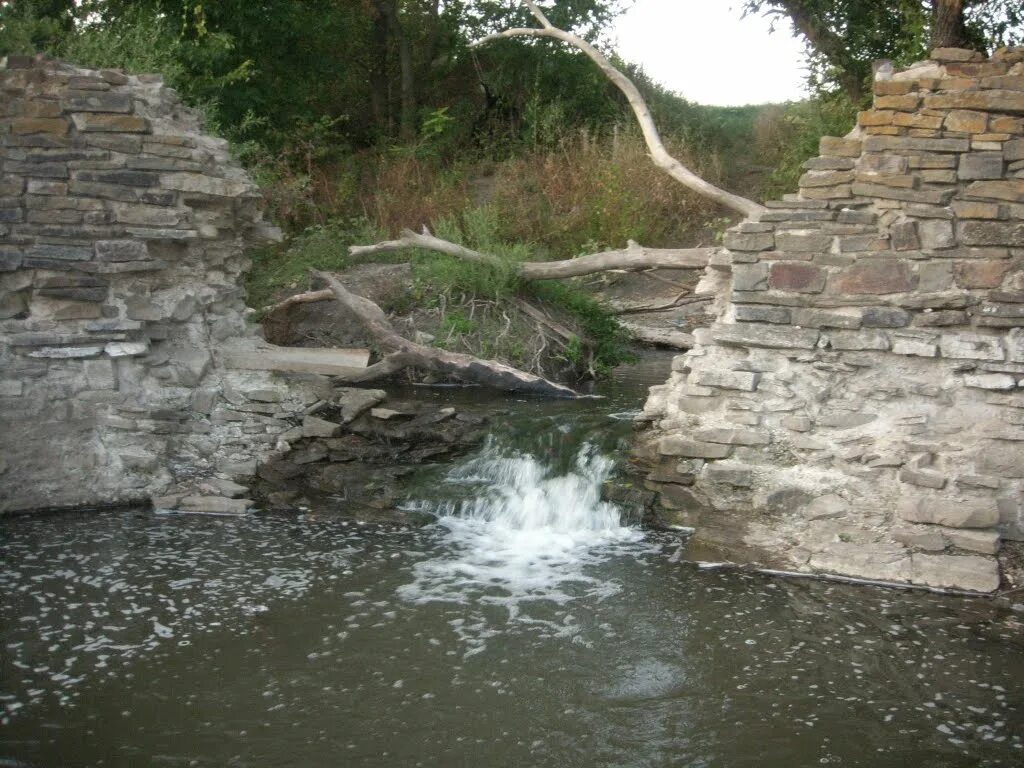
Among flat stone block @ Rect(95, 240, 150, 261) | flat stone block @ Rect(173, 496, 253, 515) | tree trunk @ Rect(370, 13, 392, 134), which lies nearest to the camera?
flat stone block @ Rect(95, 240, 150, 261)

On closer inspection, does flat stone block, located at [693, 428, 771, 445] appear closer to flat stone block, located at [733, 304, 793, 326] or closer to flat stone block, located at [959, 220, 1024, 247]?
flat stone block, located at [733, 304, 793, 326]

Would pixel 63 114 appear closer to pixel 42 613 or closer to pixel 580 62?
pixel 42 613

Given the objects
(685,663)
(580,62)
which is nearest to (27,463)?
(685,663)

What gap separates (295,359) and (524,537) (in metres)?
2.27

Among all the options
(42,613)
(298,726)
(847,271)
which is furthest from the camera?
(847,271)

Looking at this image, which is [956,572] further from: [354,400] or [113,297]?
[113,297]

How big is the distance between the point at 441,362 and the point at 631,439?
2094mm

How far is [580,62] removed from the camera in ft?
53.3

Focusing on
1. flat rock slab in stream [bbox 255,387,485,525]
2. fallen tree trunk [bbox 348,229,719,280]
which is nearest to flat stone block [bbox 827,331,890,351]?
fallen tree trunk [bbox 348,229,719,280]

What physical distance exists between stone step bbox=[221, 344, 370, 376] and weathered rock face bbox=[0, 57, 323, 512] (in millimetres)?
113

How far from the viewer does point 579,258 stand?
8898 mm

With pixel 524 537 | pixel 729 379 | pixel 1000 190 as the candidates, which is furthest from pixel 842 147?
pixel 524 537

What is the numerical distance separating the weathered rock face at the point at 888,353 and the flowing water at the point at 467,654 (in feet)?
1.19

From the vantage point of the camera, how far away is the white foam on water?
15.9ft
